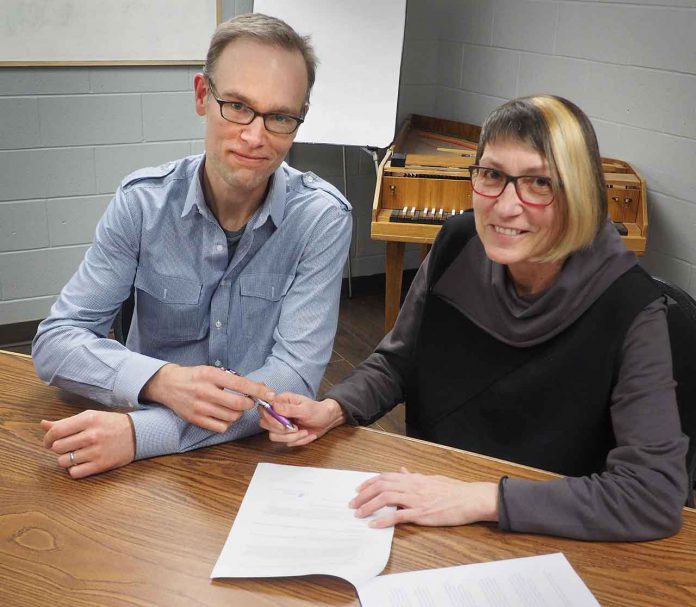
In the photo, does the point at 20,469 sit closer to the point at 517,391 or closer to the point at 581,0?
the point at 517,391

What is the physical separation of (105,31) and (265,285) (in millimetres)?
2262

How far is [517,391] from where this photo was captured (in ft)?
5.00

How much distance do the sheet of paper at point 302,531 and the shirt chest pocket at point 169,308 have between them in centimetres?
51

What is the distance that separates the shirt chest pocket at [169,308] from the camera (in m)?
1.70

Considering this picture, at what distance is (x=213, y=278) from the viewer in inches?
66.8

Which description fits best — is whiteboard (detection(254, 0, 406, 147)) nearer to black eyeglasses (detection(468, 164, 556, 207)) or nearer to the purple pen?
black eyeglasses (detection(468, 164, 556, 207))

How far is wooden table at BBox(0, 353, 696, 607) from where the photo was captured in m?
1.05

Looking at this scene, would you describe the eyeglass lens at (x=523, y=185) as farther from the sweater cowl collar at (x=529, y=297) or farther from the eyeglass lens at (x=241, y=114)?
the eyeglass lens at (x=241, y=114)

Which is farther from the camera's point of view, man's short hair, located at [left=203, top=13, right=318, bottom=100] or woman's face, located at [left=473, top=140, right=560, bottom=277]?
man's short hair, located at [left=203, top=13, right=318, bottom=100]

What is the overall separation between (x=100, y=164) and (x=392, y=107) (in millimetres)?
1292

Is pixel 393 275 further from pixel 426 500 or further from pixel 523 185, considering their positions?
pixel 426 500

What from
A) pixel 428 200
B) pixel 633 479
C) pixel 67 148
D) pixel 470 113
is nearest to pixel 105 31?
pixel 67 148

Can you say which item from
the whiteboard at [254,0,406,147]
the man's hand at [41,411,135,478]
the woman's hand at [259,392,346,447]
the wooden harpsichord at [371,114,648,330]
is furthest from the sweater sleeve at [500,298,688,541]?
the whiteboard at [254,0,406,147]

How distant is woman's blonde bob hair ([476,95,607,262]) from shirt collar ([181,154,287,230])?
47 cm
